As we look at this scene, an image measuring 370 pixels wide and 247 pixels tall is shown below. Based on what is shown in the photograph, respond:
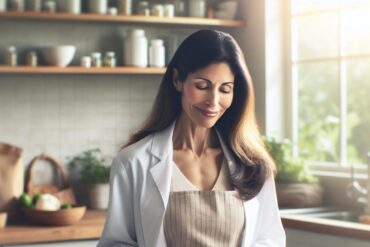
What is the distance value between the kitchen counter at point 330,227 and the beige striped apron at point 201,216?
126cm

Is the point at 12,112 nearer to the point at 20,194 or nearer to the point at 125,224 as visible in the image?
the point at 20,194

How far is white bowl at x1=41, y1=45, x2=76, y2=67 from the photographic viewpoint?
4.28 meters

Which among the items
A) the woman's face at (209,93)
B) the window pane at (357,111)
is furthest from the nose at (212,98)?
the window pane at (357,111)

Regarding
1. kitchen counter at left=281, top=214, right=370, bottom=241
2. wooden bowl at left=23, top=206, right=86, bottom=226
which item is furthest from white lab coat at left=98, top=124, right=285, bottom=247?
wooden bowl at left=23, top=206, right=86, bottom=226

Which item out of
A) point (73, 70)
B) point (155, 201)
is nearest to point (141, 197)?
point (155, 201)

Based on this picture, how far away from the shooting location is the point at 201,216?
6.53 ft

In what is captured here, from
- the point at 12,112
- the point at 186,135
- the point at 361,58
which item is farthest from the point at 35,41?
the point at 186,135

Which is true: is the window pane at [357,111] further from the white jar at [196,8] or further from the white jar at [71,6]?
the white jar at [71,6]

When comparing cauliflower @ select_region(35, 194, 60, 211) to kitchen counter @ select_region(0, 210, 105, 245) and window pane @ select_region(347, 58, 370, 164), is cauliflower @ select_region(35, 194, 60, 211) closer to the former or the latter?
kitchen counter @ select_region(0, 210, 105, 245)

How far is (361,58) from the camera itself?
416 cm

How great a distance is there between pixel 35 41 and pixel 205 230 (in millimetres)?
2767

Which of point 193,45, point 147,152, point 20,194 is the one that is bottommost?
point 20,194

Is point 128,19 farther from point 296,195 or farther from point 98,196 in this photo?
point 296,195

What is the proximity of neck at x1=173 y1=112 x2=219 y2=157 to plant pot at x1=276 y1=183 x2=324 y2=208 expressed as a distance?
2002 mm
